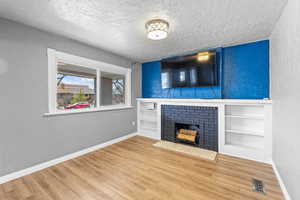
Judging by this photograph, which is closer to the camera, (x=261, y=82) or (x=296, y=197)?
(x=296, y=197)

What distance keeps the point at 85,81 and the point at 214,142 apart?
3.30 m

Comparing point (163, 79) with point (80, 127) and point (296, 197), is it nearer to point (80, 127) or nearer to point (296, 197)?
point (80, 127)

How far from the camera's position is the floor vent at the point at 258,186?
1.64m

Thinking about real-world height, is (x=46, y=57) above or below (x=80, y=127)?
above

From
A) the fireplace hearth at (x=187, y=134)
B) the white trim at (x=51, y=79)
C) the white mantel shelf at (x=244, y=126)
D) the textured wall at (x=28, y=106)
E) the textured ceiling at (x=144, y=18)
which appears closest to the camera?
the textured ceiling at (x=144, y=18)

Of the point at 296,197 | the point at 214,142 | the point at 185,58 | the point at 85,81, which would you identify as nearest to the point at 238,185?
the point at 296,197

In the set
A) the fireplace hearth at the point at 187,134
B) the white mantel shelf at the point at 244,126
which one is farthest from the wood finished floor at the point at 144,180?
the fireplace hearth at the point at 187,134

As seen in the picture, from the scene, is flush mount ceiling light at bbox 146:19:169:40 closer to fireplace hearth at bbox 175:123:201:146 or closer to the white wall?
the white wall

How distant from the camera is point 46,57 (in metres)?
2.16

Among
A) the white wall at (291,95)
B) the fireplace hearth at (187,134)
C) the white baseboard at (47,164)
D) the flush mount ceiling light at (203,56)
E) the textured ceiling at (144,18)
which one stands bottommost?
the white baseboard at (47,164)

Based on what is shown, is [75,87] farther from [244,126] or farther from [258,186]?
[244,126]

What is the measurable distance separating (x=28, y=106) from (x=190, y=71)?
3.35 meters

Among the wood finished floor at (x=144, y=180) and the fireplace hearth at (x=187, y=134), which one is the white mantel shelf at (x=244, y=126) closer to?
the wood finished floor at (x=144, y=180)

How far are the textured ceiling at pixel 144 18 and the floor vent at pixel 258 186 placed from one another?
2386mm
